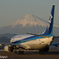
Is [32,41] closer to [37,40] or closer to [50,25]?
[37,40]

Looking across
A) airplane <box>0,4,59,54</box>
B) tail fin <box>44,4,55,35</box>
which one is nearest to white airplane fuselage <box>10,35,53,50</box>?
airplane <box>0,4,59,54</box>

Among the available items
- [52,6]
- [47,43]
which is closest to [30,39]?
[47,43]

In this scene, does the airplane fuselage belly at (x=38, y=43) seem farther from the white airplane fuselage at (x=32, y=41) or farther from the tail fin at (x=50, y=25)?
the tail fin at (x=50, y=25)

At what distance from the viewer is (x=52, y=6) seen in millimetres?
43406

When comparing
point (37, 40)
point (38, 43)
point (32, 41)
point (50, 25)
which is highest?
point (50, 25)

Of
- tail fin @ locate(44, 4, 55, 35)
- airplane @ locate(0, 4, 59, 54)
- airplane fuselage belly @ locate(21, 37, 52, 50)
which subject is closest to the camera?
airplane fuselage belly @ locate(21, 37, 52, 50)

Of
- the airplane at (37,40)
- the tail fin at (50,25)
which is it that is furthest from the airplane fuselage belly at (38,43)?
the tail fin at (50,25)

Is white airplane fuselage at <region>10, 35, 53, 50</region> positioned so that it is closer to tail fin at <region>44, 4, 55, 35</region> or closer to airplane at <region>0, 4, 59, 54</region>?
airplane at <region>0, 4, 59, 54</region>

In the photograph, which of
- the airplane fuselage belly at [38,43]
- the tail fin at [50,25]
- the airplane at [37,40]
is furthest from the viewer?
the tail fin at [50,25]

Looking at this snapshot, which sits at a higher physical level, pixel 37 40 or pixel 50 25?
pixel 50 25

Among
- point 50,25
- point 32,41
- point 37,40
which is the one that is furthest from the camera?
point 32,41

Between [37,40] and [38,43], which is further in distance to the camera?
[37,40]

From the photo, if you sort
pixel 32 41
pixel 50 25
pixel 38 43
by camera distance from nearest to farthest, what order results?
pixel 38 43 → pixel 50 25 → pixel 32 41

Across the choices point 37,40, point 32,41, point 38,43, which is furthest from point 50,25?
point 32,41
